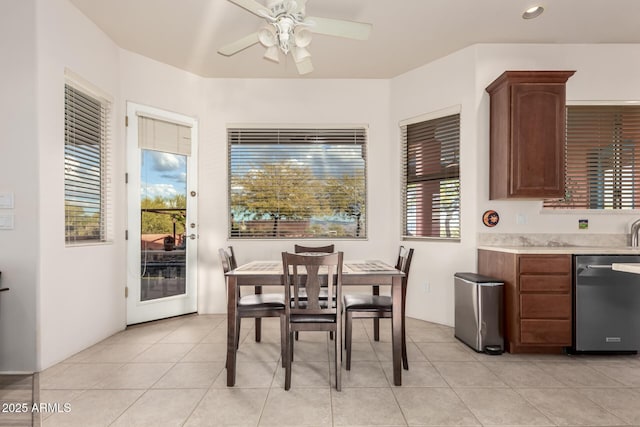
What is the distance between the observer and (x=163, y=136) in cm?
393

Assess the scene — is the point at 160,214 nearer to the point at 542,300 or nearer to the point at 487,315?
the point at 487,315

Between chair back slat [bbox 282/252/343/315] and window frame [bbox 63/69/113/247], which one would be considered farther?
window frame [bbox 63/69/113/247]

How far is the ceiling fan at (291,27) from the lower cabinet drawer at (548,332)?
8.93 feet

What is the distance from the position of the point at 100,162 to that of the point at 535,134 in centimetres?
419

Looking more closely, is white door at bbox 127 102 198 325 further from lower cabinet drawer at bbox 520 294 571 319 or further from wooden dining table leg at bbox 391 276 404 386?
lower cabinet drawer at bbox 520 294 571 319

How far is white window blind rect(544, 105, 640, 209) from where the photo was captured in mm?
3512

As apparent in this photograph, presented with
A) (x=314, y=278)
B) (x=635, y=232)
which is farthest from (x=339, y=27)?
(x=635, y=232)

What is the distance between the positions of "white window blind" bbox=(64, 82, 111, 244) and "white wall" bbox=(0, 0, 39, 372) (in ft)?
1.12

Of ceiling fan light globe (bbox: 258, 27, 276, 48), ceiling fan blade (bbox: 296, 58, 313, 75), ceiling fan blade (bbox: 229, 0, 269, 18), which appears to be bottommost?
ceiling fan blade (bbox: 296, 58, 313, 75)

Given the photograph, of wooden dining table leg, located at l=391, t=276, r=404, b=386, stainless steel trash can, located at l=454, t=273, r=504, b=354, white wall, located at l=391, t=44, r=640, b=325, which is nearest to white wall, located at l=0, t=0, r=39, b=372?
wooden dining table leg, located at l=391, t=276, r=404, b=386

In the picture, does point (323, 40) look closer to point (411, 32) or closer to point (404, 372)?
point (411, 32)

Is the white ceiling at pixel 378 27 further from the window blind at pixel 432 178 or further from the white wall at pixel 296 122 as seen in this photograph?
the window blind at pixel 432 178

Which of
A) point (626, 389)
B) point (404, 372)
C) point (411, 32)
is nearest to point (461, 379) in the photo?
point (404, 372)

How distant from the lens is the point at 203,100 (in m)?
4.32
